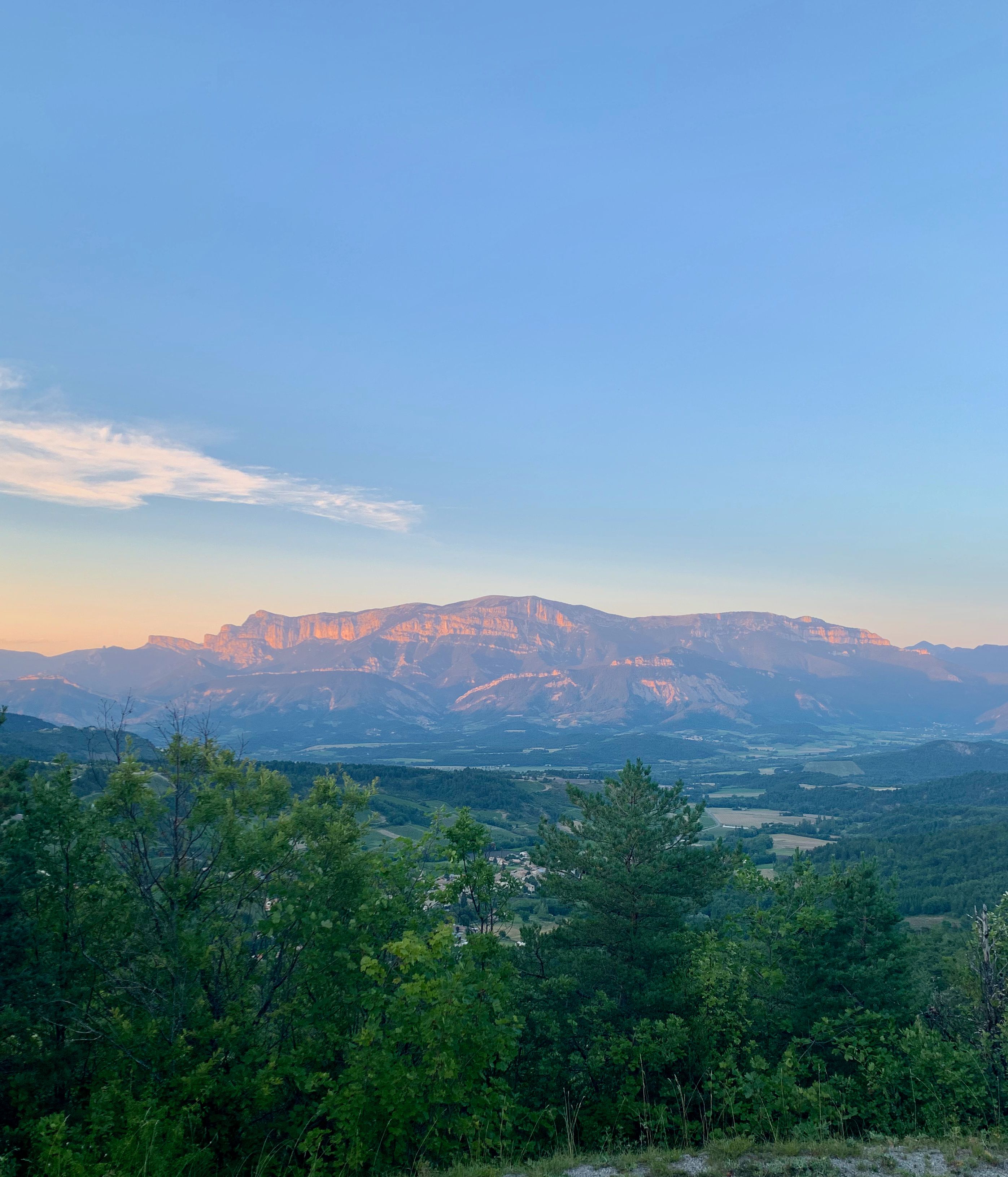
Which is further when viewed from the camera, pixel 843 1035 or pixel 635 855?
pixel 635 855

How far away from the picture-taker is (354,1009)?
13992 millimetres

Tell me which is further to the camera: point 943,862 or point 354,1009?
point 943,862

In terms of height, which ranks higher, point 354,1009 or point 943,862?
point 354,1009

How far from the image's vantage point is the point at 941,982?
37.3 m

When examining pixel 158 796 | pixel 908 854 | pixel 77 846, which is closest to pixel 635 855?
pixel 158 796

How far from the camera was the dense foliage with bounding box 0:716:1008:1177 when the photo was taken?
1141 cm

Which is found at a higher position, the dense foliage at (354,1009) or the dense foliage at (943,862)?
the dense foliage at (354,1009)

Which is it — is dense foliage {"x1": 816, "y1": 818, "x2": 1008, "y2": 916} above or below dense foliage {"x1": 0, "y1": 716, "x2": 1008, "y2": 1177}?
below

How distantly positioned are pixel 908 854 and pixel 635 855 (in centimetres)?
15783

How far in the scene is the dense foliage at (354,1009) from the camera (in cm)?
1141

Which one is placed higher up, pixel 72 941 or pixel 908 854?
pixel 72 941

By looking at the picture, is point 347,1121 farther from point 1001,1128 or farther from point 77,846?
point 1001,1128

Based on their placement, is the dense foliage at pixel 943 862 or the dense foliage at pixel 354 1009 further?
the dense foliage at pixel 943 862

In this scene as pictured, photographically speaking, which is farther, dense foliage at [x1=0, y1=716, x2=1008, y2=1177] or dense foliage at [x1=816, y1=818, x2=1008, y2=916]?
dense foliage at [x1=816, y1=818, x2=1008, y2=916]
